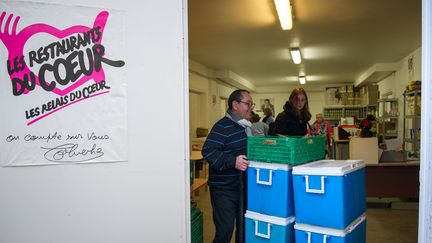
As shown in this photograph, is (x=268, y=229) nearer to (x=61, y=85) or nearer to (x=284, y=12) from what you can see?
(x=61, y=85)

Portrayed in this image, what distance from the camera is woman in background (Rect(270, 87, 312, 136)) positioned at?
2.99 metres

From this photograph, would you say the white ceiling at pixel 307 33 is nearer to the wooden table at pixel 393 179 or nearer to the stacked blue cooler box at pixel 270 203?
the wooden table at pixel 393 179

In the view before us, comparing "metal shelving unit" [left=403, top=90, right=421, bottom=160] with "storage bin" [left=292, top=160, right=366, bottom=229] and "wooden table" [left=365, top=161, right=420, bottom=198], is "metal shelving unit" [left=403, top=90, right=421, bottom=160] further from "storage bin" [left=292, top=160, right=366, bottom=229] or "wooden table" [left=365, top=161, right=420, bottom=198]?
"storage bin" [left=292, top=160, right=366, bottom=229]

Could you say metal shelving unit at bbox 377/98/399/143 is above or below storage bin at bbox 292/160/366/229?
above

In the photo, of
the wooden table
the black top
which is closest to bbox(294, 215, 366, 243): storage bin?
the black top

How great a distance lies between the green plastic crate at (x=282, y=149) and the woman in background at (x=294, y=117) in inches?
25.7

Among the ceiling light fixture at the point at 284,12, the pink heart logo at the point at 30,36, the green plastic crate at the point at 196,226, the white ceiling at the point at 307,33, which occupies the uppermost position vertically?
the white ceiling at the point at 307,33

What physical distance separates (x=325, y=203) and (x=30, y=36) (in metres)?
1.90

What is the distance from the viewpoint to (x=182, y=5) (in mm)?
1823

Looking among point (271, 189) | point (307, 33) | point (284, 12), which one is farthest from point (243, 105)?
point (307, 33)

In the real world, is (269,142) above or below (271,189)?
above

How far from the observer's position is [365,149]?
438 centimetres

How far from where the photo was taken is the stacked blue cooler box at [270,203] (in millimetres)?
2027

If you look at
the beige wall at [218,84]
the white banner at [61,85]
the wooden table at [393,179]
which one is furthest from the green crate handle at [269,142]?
the beige wall at [218,84]
